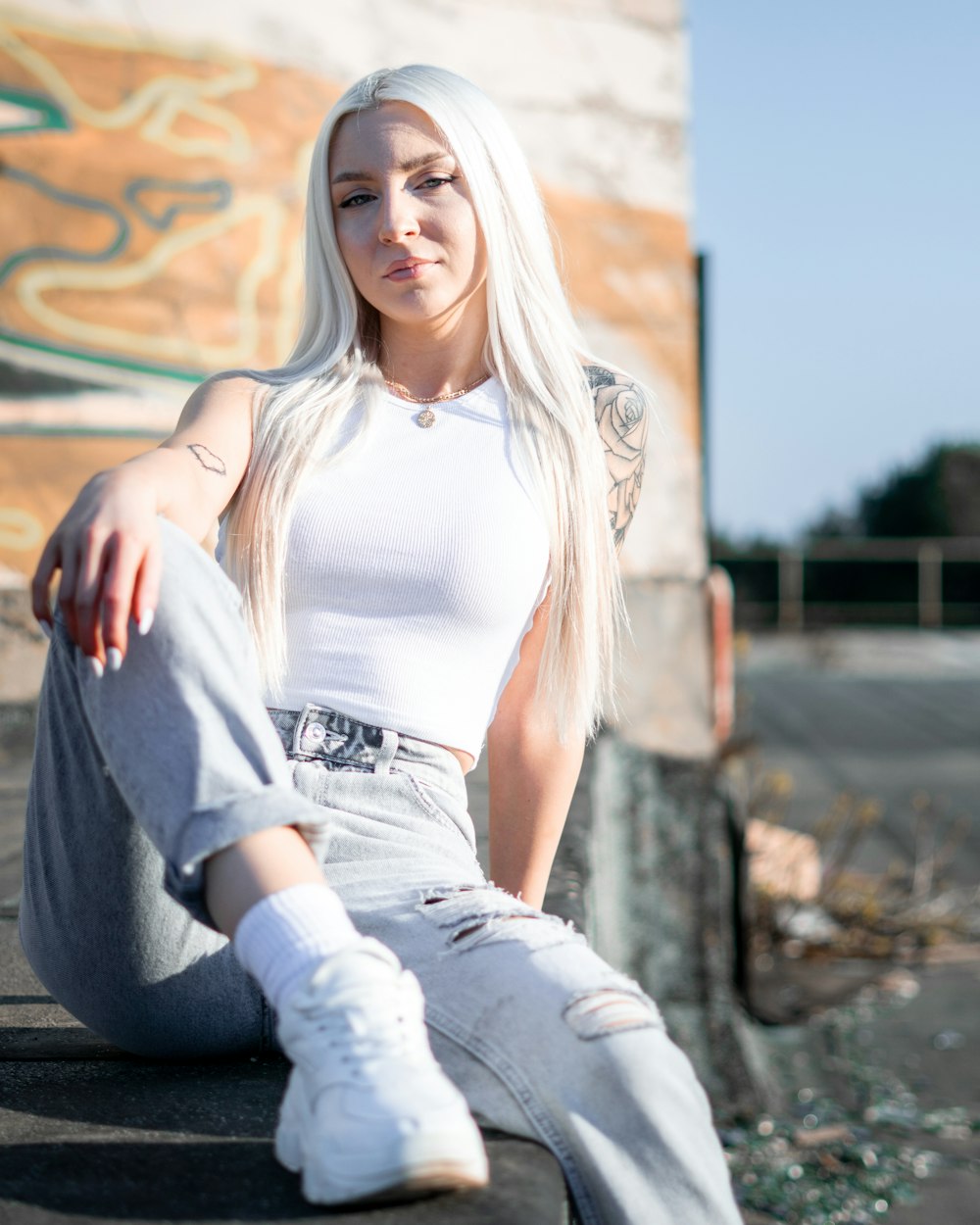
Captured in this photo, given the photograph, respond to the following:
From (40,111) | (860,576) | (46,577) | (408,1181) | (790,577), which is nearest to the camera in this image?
(408,1181)

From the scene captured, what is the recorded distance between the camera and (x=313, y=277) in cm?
202

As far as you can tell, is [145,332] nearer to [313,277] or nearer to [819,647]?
[313,277]

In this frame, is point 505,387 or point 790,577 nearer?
point 505,387

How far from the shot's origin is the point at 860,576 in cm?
2306

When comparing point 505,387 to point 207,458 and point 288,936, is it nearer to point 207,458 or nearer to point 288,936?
point 207,458

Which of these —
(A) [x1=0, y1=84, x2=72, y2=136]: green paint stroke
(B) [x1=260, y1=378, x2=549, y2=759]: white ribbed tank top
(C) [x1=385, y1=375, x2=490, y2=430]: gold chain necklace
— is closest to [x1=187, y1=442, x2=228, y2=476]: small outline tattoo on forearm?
(B) [x1=260, y1=378, x2=549, y2=759]: white ribbed tank top

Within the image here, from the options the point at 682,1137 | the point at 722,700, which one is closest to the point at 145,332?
the point at 722,700

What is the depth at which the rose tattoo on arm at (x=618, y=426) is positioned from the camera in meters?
2.03

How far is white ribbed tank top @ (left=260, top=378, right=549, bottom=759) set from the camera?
5.57 feet

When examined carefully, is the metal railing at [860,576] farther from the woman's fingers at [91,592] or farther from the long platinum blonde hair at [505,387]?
the woman's fingers at [91,592]

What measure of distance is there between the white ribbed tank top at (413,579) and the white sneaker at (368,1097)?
1.61 feet

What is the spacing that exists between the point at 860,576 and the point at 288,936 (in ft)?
74.9

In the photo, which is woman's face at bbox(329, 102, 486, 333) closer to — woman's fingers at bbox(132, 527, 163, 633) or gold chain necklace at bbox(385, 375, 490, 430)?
gold chain necklace at bbox(385, 375, 490, 430)

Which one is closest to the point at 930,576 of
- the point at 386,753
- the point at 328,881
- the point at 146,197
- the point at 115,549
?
the point at 146,197
